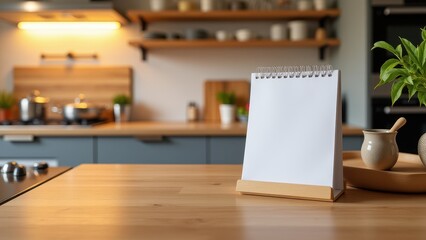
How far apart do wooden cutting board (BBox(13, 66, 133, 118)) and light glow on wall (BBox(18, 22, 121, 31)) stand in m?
0.30

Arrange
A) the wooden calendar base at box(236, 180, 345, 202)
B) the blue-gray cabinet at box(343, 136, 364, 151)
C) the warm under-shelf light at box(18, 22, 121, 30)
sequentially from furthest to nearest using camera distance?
the warm under-shelf light at box(18, 22, 121, 30) < the blue-gray cabinet at box(343, 136, 364, 151) < the wooden calendar base at box(236, 180, 345, 202)

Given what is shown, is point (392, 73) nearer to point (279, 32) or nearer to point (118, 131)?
point (118, 131)

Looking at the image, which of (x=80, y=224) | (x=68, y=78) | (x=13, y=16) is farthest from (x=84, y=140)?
(x=80, y=224)

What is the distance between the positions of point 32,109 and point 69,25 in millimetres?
747

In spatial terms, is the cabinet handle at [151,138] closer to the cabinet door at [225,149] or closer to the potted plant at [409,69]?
the cabinet door at [225,149]

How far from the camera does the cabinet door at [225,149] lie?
8.16 feet

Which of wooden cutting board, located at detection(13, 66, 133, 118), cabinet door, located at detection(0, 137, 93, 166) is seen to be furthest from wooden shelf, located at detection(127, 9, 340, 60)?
cabinet door, located at detection(0, 137, 93, 166)

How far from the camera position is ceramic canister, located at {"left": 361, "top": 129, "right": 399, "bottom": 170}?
38.0 inches

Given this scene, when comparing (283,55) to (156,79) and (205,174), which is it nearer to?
(156,79)

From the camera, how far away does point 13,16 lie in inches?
110

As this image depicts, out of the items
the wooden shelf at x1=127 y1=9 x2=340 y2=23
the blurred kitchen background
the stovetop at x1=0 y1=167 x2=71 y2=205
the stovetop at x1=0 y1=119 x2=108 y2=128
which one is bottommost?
the stovetop at x1=0 y1=167 x2=71 y2=205

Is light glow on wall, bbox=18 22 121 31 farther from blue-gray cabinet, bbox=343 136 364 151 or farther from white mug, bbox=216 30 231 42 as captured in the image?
blue-gray cabinet, bbox=343 136 364 151

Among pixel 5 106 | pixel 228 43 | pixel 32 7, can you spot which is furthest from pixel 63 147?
pixel 228 43

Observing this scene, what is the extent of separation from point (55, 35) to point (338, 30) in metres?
2.10
